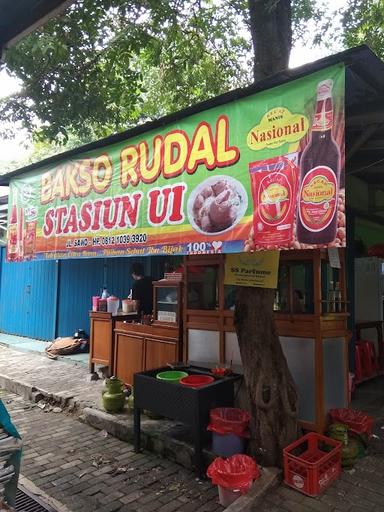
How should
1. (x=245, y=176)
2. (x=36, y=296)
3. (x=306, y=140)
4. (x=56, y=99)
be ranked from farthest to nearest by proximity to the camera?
1. (x=36, y=296)
2. (x=56, y=99)
3. (x=245, y=176)
4. (x=306, y=140)

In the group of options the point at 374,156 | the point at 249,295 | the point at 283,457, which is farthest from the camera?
the point at 374,156

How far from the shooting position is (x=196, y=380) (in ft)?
14.8

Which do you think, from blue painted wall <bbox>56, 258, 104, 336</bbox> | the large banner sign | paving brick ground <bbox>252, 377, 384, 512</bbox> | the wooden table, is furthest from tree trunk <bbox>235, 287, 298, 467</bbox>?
blue painted wall <bbox>56, 258, 104, 336</bbox>

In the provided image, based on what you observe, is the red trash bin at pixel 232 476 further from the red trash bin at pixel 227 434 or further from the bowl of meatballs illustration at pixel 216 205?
the bowl of meatballs illustration at pixel 216 205

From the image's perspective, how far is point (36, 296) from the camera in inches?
458

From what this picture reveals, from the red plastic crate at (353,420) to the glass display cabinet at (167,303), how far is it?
242 centimetres

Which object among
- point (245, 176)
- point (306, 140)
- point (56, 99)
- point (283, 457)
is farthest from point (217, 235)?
point (56, 99)

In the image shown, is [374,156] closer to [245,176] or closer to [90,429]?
[245,176]

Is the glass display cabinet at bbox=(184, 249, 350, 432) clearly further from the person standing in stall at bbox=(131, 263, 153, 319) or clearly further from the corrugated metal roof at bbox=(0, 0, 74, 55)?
the corrugated metal roof at bbox=(0, 0, 74, 55)

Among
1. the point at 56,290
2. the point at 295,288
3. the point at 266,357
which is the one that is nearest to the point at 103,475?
the point at 266,357

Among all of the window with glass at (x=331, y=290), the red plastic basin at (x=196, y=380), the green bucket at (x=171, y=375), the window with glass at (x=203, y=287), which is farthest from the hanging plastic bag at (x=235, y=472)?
the window with glass at (x=203, y=287)

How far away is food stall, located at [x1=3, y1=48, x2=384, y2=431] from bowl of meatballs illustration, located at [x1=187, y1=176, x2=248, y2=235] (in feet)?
0.04

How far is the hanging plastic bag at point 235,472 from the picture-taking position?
3.55 meters

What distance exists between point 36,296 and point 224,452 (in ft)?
29.4
